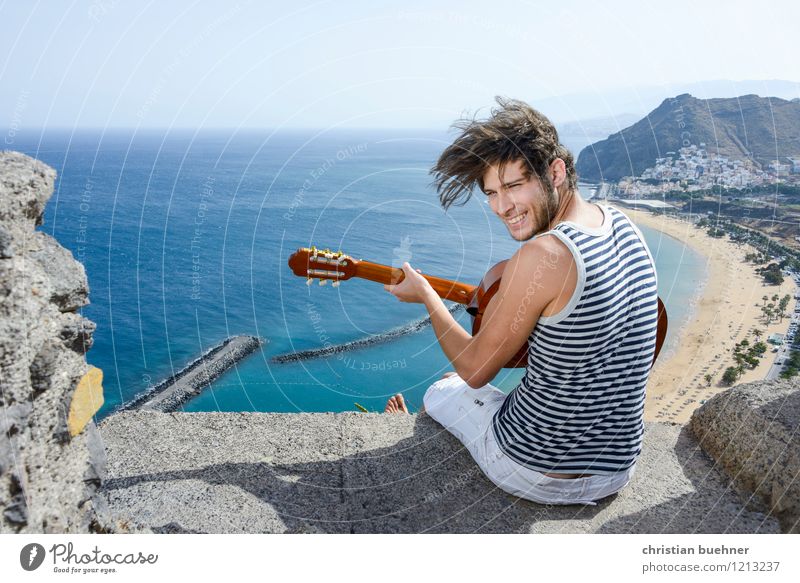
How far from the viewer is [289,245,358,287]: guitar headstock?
396 centimetres

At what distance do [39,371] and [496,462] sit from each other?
2452 mm

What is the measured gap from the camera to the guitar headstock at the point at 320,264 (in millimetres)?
3963

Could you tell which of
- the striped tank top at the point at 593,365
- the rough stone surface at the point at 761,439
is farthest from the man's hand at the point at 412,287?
the rough stone surface at the point at 761,439

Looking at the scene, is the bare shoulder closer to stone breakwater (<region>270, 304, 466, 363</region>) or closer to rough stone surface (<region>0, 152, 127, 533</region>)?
rough stone surface (<region>0, 152, 127, 533</region>)

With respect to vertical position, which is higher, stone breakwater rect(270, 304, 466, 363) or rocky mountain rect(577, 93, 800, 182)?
rocky mountain rect(577, 93, 800, 182)

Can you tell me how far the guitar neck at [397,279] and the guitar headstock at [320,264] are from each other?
111mm

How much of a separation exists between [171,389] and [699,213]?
45.3 meters

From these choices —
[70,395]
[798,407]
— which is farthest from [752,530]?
[70,395]

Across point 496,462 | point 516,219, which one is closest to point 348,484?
point 496,462

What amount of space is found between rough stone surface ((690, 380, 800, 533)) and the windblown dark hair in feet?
7.32

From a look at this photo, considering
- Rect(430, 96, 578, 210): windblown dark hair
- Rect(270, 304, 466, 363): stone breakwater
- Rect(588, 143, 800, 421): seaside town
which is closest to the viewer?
Rect(430, 96, 578, 210): windblown dark hair

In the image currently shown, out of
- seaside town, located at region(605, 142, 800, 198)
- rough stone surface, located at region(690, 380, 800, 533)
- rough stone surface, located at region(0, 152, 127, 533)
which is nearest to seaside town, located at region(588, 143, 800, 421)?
seaside town, located at region(605, 142, 800, 198)

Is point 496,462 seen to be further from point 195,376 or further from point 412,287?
point 195,376

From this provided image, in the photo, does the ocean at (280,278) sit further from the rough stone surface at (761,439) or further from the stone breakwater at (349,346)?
the rough stone surface at (761,439)
